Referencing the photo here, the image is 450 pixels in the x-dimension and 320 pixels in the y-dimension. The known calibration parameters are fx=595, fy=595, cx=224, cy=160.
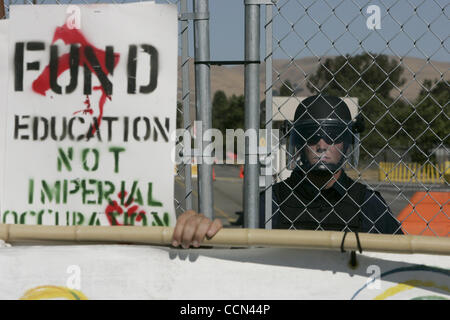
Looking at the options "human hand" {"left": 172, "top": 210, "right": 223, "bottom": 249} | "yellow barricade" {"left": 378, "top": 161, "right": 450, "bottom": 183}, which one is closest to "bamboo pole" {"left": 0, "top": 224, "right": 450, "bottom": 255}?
"human hand" {"left": 172, "top": 210, "right": 223, "bottom": 249}

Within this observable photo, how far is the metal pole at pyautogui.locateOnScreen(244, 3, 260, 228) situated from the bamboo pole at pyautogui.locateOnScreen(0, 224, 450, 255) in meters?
0.27

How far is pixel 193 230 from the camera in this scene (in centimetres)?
229

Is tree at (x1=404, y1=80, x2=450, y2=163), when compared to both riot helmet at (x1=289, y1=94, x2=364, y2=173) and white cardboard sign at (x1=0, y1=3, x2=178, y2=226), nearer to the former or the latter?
riot helmet at (x1=289, y1=94, x2=364, y2=173)

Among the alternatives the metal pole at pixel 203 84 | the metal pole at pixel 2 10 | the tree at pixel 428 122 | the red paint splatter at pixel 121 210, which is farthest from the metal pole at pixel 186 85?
the tree at pixel 428 122

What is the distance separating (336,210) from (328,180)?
188mm

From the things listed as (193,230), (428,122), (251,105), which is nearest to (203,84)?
(251,105)

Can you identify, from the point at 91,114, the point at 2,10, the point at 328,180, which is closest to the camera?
the point at 91,114

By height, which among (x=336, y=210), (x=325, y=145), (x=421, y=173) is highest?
(x=325, y=145)

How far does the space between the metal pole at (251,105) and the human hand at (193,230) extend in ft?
0.93

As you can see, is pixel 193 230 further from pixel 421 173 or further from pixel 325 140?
pixel 421 173

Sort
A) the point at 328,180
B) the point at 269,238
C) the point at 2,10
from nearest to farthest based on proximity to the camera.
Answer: the point at 269,238 < the point at 2,10 < the point at 328,180

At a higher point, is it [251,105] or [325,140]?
[251,105]
